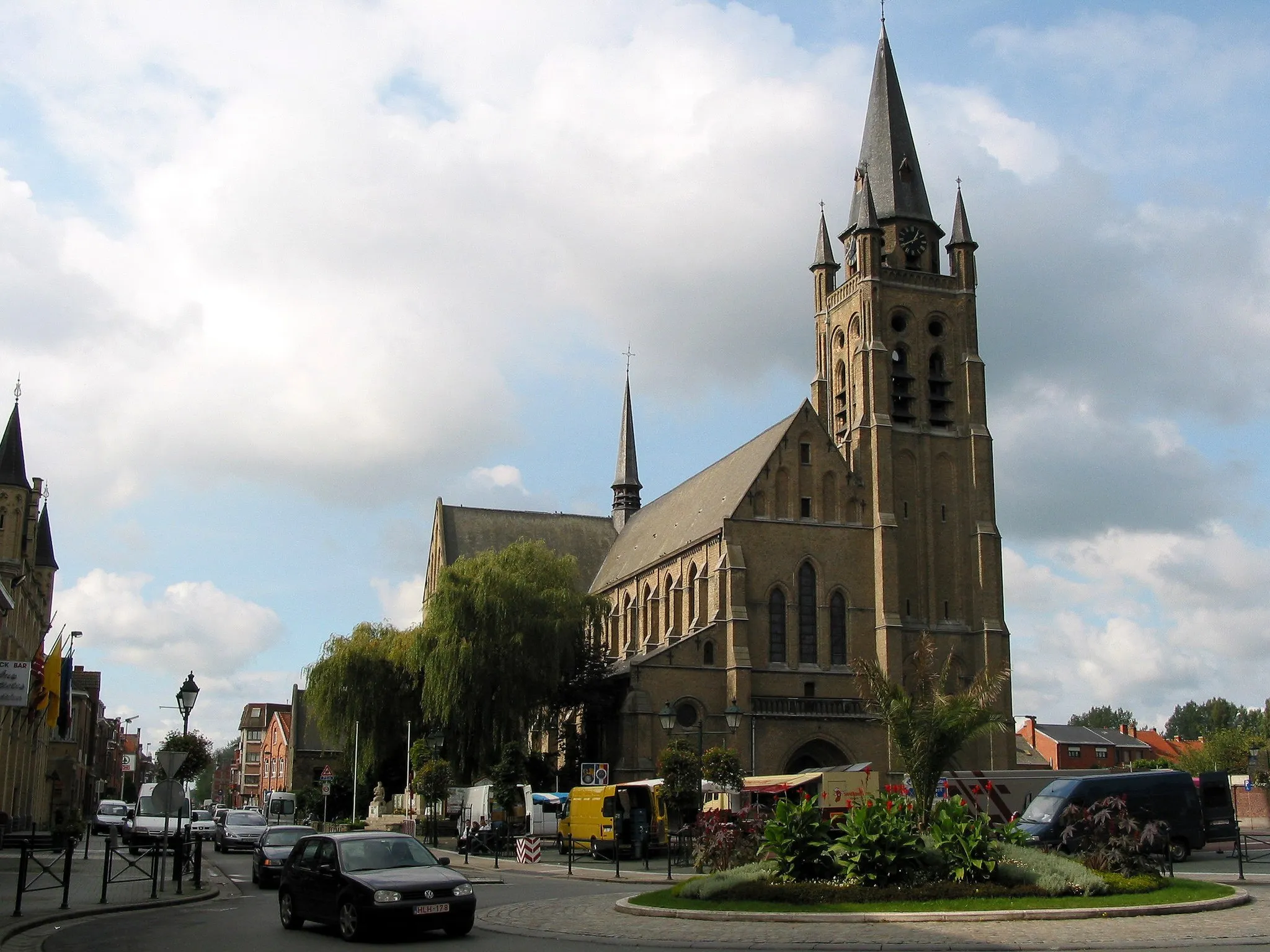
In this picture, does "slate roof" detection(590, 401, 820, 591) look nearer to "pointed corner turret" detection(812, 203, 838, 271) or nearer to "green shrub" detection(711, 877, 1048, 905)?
"pointed corner turret" detection(812, 203, 838, 271)

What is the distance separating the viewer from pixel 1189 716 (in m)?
194

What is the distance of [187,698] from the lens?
94.8ft

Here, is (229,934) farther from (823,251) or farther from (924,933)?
(823,251)

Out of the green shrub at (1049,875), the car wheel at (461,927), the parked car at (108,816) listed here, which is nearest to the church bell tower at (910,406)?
the parked car at (108,816)

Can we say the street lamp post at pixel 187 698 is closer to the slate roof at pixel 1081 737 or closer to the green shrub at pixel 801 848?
the green shrub at pixel 801 848

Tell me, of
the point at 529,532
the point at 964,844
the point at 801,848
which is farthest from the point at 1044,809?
the point at 529,532

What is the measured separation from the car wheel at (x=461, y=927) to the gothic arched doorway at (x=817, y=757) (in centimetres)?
3921

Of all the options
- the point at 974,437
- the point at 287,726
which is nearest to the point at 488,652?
the point at 974,437

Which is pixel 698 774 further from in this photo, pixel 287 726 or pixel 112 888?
pixel 287 726

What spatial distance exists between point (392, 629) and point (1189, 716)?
540 ft

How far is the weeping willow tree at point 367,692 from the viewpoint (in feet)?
193

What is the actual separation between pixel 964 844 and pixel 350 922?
29.3 feet

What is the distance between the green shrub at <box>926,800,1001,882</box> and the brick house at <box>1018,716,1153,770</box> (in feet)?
316

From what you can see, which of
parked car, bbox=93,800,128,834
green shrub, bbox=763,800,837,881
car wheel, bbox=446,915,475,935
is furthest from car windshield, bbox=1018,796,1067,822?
parked car, bbox=93,800,128,834
